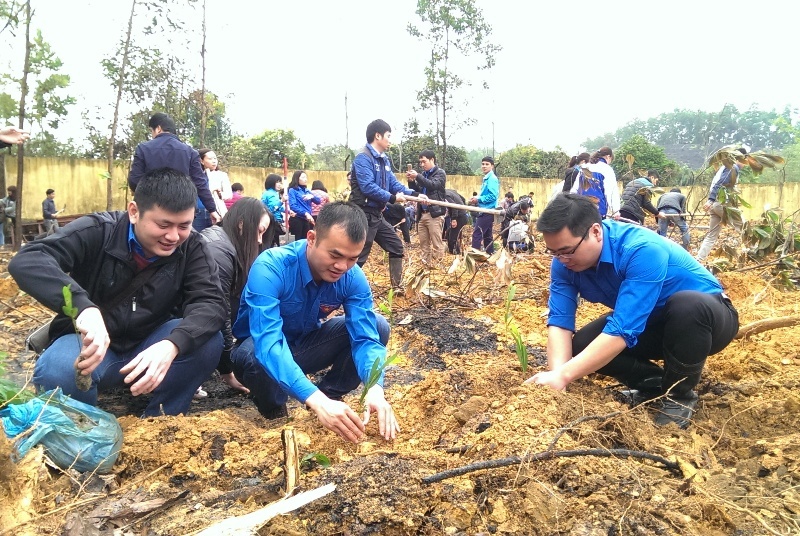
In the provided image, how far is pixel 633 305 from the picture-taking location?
227 cm

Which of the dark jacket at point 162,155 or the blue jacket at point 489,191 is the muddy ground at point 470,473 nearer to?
the dark jacket at point 162,155

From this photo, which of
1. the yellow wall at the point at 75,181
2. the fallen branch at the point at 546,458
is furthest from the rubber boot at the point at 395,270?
the yellow wall at the point at 75,181

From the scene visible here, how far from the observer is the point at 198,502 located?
1.76 metres

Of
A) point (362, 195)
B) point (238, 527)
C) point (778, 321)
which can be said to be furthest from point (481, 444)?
point (362, 195)

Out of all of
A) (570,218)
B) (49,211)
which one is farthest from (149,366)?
(49,211)

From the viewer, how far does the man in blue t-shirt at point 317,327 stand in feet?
6.95

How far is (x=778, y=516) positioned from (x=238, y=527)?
152 centimetres

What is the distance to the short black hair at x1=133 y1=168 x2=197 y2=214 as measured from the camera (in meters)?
2.26

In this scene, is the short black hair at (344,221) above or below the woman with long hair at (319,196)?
below

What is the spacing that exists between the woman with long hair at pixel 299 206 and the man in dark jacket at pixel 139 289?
16.5 feet

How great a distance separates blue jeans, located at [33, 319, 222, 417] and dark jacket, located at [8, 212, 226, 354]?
2.9 inches

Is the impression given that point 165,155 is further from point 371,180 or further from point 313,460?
point 313,460

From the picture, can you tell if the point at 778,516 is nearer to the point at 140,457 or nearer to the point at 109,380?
the point at 140,457

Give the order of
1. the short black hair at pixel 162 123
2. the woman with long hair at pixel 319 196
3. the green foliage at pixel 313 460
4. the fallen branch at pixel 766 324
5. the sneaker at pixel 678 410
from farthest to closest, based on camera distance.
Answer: the woman with long hair at pixel 319 196
the short black hair at pixel 162 123
the fallen branch at pixel 766 324
the sneaker at pixel 678 410
the green foliage at pixel 313 460
